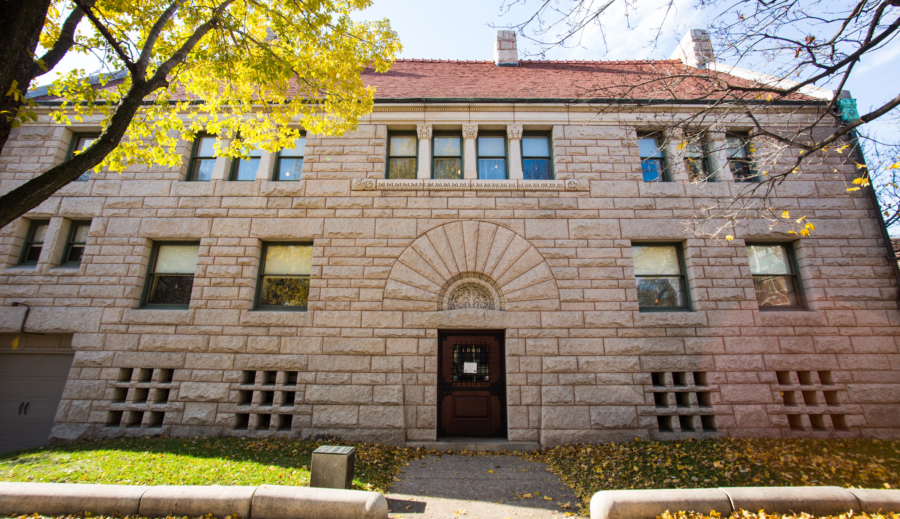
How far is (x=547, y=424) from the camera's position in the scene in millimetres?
7391

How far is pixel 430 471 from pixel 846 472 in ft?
21.3

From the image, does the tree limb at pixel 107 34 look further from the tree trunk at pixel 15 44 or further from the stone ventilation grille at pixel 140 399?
the stone ventilation grille at pixel 140 399

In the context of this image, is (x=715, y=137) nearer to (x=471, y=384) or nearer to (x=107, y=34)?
(x=471, y=384)

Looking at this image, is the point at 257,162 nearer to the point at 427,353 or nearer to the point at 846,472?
the point at 427,353

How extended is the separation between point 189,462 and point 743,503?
303 inches

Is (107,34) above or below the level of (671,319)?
above

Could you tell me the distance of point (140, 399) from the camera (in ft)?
25.6

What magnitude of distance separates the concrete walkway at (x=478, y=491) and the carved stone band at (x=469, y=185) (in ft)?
18.3

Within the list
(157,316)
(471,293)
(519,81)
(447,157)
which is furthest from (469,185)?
(157,316)

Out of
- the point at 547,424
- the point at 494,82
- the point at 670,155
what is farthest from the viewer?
the point at 494,82

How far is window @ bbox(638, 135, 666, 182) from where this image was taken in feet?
29.6

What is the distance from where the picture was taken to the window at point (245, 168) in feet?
29.9

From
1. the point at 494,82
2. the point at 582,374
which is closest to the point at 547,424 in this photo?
the point at 582,374

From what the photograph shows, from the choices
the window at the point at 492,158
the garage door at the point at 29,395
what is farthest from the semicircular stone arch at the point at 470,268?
the garage door at the point at 29,395
